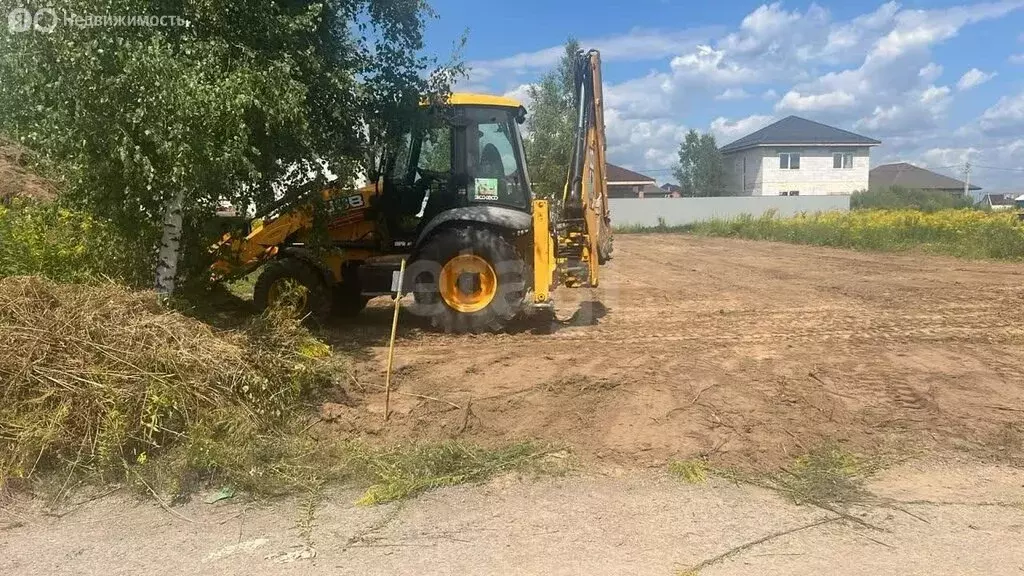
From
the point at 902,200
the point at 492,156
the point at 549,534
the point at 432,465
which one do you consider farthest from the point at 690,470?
the point at 902,200

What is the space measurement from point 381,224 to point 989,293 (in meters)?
9.30

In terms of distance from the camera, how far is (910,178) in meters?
61.6

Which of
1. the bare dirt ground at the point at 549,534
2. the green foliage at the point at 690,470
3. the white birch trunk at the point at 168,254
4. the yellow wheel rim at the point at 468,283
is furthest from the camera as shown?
the yellow wheel rim at the point at 468,283

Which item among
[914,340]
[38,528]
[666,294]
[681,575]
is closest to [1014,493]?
[681,575]

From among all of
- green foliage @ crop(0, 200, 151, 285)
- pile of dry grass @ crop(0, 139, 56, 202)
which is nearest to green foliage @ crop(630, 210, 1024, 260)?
green foliage @ crop(0, 200, 151, 285)

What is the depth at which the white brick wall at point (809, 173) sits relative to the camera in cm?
5025

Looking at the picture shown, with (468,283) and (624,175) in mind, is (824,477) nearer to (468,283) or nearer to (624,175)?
(468,283)

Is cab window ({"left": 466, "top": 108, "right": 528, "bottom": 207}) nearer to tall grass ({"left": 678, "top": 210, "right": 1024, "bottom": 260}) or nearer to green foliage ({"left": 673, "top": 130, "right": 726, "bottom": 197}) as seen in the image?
tall grass ({"left": 678, "top": 210, "right": 1024, "bottom": 260})

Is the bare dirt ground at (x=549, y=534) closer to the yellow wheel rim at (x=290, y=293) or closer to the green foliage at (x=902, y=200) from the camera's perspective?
the yellow wheel rim at (x=290, y=293)

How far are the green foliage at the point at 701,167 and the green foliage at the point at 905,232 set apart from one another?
69.2 feet

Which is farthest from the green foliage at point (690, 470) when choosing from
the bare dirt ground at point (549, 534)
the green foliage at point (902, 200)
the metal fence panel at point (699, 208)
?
the green foliage at point (902, 200)

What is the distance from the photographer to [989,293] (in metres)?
11.9

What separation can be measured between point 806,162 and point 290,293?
159ft

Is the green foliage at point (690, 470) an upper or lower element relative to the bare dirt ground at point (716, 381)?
lower
